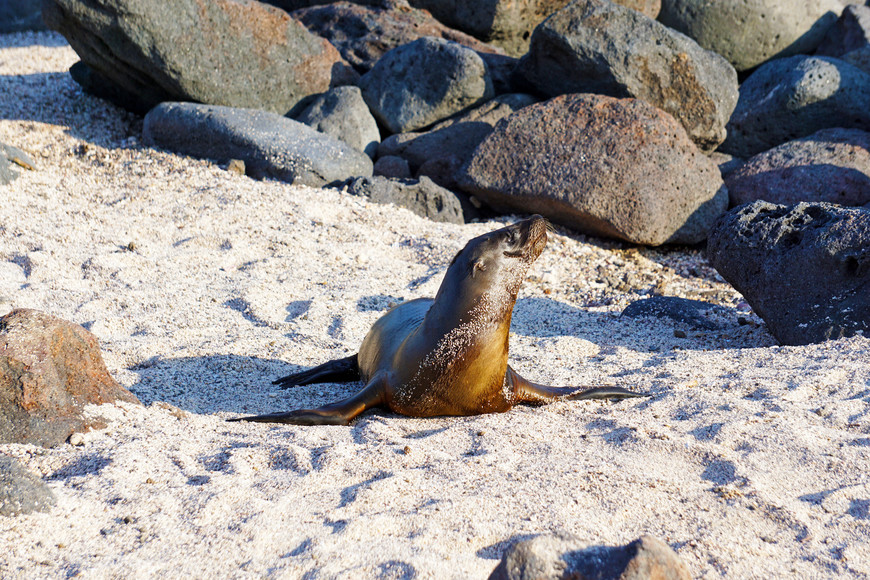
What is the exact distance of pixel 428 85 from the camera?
9.53 metres

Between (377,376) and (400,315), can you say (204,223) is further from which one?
(377,376)

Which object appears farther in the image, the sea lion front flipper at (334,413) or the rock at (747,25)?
the rock at (747,25)

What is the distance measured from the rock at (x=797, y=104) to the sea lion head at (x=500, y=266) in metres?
7.21

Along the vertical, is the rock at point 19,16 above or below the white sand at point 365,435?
above

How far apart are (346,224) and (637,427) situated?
4.44m

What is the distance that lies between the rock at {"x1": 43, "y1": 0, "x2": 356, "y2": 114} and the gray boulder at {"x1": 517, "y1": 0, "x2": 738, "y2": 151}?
2.99 metres

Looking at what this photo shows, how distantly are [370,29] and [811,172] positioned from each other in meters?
5.90

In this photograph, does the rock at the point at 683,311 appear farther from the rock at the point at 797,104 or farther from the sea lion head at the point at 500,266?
the rock at the point at 797,104

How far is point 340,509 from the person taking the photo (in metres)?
2.59

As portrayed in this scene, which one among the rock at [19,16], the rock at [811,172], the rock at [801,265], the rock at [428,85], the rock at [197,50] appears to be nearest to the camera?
the rock at [801,265]

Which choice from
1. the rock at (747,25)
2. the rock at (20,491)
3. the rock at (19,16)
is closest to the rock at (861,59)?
the rock at (747,25)

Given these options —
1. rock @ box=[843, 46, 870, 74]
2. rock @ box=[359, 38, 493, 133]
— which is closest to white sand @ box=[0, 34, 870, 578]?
rock @ box=[359, 38, 493, 133]

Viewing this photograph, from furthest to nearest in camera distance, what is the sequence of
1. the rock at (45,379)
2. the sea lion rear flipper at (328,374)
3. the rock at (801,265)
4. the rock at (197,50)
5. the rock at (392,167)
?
the rock at (392,167)
the rock at (197,50)
the rock at (801,265)
the sea lion rear flipper at (328,374)
the rock at (45,379)

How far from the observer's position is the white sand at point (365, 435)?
7.76 feet
